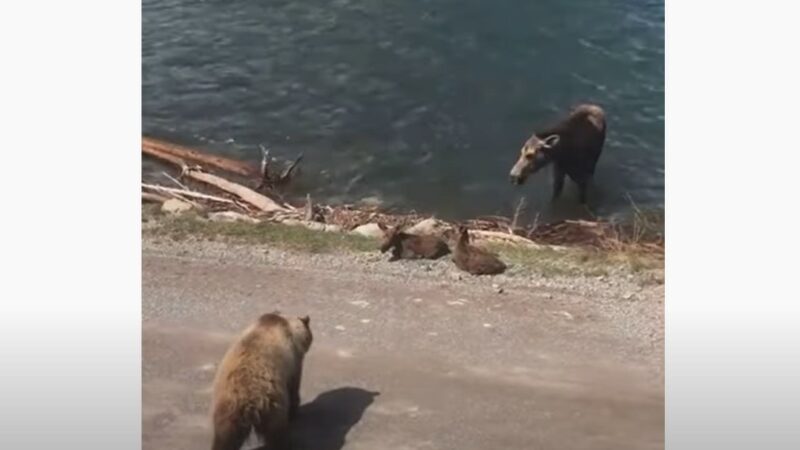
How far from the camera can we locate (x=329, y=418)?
11.0ft

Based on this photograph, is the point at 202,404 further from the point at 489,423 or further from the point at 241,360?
the point at 489,423

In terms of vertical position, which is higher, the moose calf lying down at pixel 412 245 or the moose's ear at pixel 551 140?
the moose's ear at pixel 551 140

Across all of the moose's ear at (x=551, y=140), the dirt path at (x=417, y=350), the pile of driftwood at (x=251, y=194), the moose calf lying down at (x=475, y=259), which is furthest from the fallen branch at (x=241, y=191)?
the moose's ear at (x=551, y=140)

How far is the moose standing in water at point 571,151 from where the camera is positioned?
11.5ft

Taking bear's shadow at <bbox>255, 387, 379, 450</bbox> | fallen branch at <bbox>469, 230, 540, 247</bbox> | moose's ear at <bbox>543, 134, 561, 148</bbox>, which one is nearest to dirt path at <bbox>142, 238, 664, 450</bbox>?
bear's shadow at <bbox>255, 387, 379, 450</bbox>

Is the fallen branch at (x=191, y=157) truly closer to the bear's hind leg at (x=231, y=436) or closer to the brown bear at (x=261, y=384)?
the brown bear at (x=261, y=384)

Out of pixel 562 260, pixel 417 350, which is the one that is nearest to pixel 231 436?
pixel 417 350

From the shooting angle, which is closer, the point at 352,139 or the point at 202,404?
the point at 202,404

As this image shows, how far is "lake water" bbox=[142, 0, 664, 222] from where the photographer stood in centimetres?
355

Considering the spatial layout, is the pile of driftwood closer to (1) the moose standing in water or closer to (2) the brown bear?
(1) the moose standing in water

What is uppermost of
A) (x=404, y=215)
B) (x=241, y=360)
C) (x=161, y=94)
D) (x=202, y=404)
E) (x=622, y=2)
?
(x=622, y=2)
